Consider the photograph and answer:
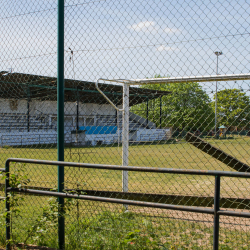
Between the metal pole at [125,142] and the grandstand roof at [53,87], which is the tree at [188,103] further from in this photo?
the metal pole at [125,142]

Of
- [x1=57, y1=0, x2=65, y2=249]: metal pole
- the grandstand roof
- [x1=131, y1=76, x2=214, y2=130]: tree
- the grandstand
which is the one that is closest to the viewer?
[x1=57, y1=0, x2=65, y2=249]: metal pole

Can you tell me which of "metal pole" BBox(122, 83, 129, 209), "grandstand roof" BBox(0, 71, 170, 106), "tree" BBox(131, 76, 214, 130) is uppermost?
"grandstand roof" BBox(0, 71, 170, 106)

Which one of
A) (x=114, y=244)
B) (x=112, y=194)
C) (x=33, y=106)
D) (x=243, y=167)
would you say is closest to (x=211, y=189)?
(x=243, y=167)

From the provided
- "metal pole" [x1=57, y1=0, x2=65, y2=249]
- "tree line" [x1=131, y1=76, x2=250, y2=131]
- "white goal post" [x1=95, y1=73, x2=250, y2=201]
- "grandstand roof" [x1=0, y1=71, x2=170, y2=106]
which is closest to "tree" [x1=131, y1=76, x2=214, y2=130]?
"tree line" [x1=131, y1=76, x2=250, y2=131]

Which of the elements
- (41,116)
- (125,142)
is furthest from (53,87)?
(41,116)

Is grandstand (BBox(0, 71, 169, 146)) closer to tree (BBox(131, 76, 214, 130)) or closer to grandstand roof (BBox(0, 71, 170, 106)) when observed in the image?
grandstand roof (BBox(0, 71, 170, 106))

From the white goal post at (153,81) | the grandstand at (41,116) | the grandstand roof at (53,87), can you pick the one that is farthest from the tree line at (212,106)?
the grandstand at (41,116)

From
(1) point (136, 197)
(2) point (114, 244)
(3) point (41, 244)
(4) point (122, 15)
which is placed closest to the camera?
(2) point (114, 244)

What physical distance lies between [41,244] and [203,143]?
2.07 m

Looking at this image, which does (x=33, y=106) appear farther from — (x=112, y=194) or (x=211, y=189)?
(x=112, y=194)

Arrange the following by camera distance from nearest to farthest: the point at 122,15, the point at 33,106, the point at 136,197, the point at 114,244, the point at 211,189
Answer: the point at 114,244 → the point at 122,15 → the point at 136,197 → the point at 211,189 → the point at 33,106

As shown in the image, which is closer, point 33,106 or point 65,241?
point 65,241

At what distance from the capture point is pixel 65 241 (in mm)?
3182

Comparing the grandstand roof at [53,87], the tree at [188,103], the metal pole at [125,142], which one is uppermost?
the grandstand roof at [53,87]
